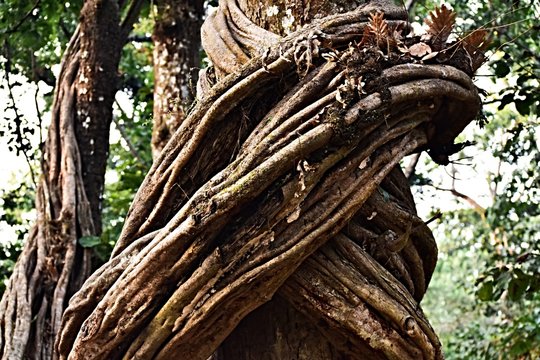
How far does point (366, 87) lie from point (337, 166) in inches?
5.3

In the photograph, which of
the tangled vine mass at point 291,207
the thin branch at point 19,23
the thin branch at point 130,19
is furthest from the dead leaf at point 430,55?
the thin branch at point 19,23

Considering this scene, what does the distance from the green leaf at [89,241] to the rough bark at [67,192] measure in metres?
Answer: 0.02

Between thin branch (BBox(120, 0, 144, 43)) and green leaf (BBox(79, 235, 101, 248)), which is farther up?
thin branch (BBox(120, 0, 144, 43))

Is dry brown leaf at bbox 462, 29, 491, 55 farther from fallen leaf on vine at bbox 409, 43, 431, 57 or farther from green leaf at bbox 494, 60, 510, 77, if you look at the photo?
green leaf at bbox 494, 60, 510, 77

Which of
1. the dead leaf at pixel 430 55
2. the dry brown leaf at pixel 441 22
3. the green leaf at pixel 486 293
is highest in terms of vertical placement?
the green leaf at pixel 486 293

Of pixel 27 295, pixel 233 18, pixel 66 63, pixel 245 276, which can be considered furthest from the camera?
pixel 66 63

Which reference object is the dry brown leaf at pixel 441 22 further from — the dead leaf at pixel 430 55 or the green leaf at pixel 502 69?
the green leaf at pixel 502 69

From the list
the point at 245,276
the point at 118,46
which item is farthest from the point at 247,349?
the point at 118,46

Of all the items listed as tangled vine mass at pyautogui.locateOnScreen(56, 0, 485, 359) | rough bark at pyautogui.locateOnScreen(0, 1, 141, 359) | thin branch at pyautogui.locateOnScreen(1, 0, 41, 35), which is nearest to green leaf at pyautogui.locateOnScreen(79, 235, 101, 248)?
rough bark at pyautogui.locateOnScreen(0, 1, 141, 359)

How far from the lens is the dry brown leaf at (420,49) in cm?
132

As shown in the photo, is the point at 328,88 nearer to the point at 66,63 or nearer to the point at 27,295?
the point at 27,295

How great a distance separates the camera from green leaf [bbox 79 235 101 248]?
264cm

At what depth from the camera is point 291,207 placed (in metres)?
1.19

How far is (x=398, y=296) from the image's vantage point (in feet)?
4.05
